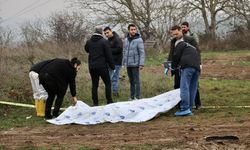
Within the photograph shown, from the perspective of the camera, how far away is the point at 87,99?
10.5 m

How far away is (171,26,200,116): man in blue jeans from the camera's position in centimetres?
803

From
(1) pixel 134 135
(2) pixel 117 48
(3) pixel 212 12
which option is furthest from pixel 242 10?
(1) pixel 134 135

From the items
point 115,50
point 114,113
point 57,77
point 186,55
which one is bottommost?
point 114,113

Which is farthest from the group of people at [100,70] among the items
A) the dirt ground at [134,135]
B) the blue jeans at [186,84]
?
the dirt ground at [134,135]

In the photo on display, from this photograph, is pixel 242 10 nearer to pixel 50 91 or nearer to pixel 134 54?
pixel 134 54

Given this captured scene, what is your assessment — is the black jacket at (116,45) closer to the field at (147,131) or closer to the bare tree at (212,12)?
the field at (147,131)

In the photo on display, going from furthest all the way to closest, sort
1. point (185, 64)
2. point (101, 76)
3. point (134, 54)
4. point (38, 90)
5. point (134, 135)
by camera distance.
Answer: point (134, 54) → point (101, 76) → point (38, 90) → point (185, 64) → point (134, 135)

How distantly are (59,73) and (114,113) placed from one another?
1.26 m

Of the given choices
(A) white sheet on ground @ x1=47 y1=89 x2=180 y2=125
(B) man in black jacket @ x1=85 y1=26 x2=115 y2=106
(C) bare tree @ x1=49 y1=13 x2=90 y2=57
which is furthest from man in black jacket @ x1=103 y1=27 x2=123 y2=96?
(C) bare tree @ x1=49 y1=13 x2=90 y2=57

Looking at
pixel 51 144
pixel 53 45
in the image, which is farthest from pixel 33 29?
pixel 51 144

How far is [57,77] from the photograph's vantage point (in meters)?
8.16

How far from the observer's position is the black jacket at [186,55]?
26.3 feet

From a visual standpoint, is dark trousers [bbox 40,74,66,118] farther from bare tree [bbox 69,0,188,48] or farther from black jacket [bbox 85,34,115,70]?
bare tree [bbox 69,0,188,48]

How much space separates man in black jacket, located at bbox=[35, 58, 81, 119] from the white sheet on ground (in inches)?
14.7
